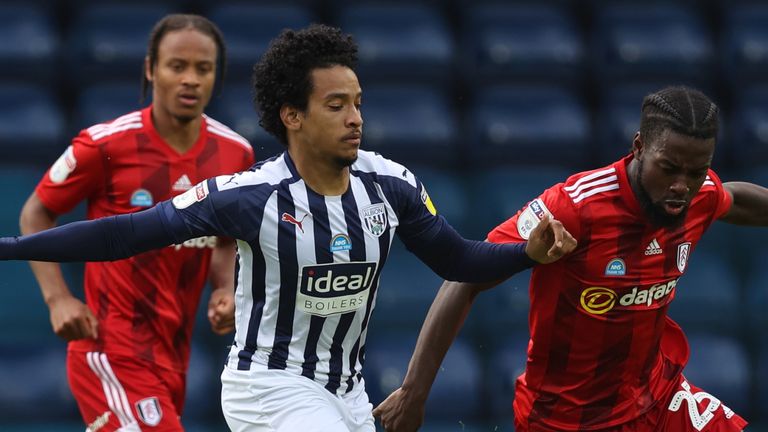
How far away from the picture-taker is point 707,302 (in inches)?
311

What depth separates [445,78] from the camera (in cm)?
857

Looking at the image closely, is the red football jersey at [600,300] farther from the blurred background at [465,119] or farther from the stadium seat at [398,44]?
the stadium seat at [398,44]

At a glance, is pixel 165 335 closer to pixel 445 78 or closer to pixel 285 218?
pixel 285 218

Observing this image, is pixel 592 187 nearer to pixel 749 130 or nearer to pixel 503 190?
pixel 503 190

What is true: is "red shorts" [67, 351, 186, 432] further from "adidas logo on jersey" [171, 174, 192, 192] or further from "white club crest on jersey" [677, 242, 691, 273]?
"white club crest on jersey" [677, 242, 691, 273]

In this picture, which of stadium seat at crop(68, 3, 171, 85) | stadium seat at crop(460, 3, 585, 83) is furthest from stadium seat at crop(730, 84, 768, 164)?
stadium seat at crop(68, 3, 171, 85)

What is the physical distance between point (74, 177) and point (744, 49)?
17.0ft

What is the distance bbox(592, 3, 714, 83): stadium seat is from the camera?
866 centimetres

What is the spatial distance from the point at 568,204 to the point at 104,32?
4.90 metres

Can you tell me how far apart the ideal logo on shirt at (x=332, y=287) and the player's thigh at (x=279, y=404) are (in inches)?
A: 8.9

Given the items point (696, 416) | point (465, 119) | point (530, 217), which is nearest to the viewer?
point (530, 217)

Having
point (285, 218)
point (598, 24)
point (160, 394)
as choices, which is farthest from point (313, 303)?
point (598, 24)

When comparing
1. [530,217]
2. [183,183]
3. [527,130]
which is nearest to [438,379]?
[527,130]

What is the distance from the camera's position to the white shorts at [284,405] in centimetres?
381
